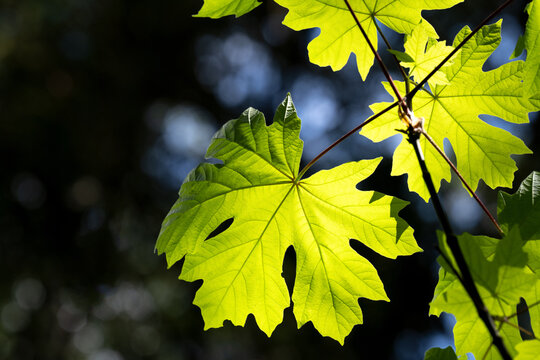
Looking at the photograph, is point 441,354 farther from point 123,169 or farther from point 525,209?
point 123,169

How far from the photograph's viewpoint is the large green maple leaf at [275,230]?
1.06 meters

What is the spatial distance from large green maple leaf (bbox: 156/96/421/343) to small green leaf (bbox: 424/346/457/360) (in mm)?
313

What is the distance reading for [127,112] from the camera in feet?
26.1

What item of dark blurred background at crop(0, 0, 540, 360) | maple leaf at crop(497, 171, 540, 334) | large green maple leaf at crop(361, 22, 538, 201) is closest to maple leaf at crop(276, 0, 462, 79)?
large green maple leaf at crop(361, 22, 538, 201)

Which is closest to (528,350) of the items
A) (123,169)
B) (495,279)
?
(495,279)

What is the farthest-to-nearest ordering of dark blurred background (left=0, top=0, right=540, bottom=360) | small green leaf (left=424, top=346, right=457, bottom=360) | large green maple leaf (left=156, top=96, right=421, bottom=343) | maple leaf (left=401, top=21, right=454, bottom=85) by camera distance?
dark blurred background (left=0, top=0, right=540, bottom=360) < large green maple leaf (left=156, top=96, right=421, bottom=343) < maple leaf (left=401, top=21, right=454, bottom=85) < small green leaf (left=424, top=346, right=457, bottom=360)

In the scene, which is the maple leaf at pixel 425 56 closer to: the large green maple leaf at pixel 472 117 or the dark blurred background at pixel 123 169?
the large green maple leaf at pixel 472 117

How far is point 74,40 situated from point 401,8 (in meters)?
8.07

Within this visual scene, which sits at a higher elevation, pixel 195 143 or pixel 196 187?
pixel 196 187

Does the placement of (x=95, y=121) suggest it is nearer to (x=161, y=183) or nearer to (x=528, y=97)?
(x=161, y=183)

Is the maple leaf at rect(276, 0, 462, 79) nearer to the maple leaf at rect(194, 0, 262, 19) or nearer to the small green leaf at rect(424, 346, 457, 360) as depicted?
the maple leaf at rect(194, 0, 262, 19)

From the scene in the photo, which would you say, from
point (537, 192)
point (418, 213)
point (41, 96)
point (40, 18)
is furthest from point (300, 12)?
point (40, 18)

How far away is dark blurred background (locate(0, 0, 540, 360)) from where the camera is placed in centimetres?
709

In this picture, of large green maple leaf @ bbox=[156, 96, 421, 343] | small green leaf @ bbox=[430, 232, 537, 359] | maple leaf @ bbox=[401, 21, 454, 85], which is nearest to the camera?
small green leaf @ bbox=[430, 232, 537, 359]
